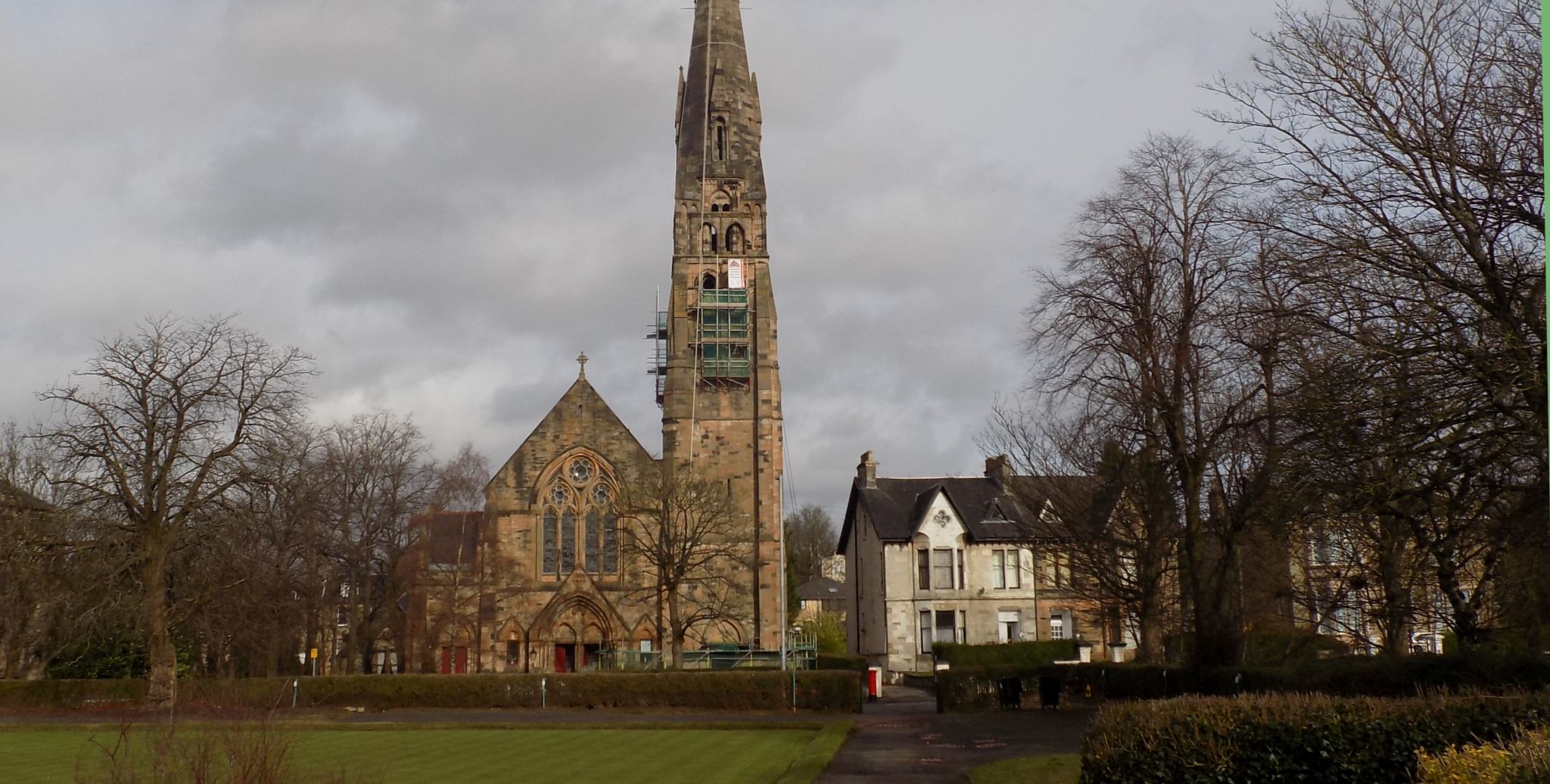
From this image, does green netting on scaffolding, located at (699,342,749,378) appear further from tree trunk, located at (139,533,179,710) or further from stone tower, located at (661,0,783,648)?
tree trunk, located at (139,533,179,710)

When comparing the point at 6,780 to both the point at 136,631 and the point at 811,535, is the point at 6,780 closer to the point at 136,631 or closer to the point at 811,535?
the point at 136,631

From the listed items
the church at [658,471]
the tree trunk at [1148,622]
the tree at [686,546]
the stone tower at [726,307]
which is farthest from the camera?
the stone tower at [726,307]

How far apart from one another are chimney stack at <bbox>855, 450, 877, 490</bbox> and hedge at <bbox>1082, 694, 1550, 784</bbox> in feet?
169

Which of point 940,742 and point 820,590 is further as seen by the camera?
point 820,590

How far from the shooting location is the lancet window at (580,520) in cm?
5462

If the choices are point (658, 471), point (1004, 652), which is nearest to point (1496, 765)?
point (658, 471)

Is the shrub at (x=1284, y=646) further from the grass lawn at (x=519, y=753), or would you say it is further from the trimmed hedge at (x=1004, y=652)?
the trimmed hedge at (x=1004, y=652)

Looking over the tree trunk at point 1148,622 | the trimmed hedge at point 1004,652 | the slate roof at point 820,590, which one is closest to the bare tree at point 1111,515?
the tree trunk at point 1148,622

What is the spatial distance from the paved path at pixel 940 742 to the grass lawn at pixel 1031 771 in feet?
1.85

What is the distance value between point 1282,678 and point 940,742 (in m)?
7.81

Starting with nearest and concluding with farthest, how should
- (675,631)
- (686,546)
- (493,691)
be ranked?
(493,691)
(675,631)
(686,546)

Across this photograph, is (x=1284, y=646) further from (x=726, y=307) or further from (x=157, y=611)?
(x=157, y=611)

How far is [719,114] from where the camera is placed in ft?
194

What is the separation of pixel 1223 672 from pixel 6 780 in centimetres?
2154
